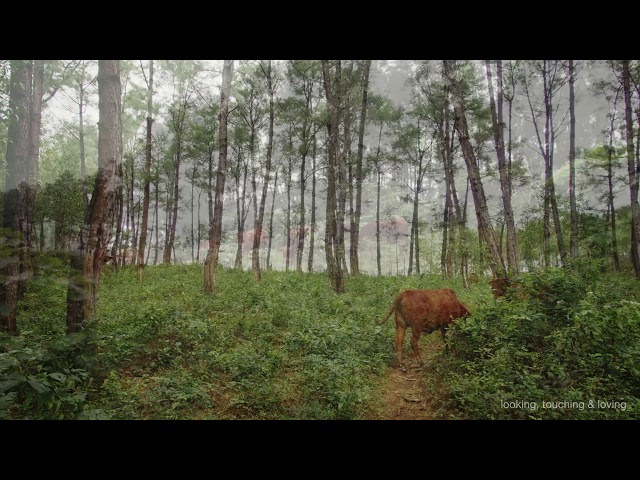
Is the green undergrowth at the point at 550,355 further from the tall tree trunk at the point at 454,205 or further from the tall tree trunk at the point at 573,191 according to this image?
the tall tree trunk at the point at 454,205

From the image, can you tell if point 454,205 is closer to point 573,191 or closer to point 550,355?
point 573,191

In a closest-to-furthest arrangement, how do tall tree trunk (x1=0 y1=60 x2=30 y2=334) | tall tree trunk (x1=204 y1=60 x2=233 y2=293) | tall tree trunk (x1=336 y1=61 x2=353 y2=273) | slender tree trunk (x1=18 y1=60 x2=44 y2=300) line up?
tall tree trunk (x1=0 y1=60 x2=30 y2=334) < slender tree trunk (x1=18 y1=60 x2=44 y2=300) < tall tree trunk (x1=204 y1=60 x2=233 y2=293) < tall tree trunk (x1=336 y1=61 x2=353 y2=273)

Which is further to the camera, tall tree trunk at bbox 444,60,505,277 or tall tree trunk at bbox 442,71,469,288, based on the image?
tall tree trunk at bbox 442,71,469,288

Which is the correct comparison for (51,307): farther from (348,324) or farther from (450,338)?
(450,338)

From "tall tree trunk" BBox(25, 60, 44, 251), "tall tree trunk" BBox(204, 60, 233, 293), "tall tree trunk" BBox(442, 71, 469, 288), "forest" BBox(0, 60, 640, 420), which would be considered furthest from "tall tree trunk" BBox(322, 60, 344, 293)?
"tall tree trunk" BBox(25, 60, 44, 251)

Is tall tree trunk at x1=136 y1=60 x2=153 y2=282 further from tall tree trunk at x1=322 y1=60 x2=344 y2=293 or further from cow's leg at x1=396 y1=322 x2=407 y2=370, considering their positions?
cow's leg at x1=396 y1=322 x2=407 y2=370

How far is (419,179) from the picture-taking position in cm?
2105

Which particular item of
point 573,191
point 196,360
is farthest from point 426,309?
point 573,191

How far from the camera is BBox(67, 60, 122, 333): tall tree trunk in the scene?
14.3 feet

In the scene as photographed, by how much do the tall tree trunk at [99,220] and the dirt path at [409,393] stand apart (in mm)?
4109

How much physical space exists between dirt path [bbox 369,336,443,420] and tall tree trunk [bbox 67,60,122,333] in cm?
411

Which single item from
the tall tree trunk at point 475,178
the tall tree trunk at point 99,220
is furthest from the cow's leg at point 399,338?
the tall tree trunk at point 99,220

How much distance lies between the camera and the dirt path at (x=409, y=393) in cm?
383
